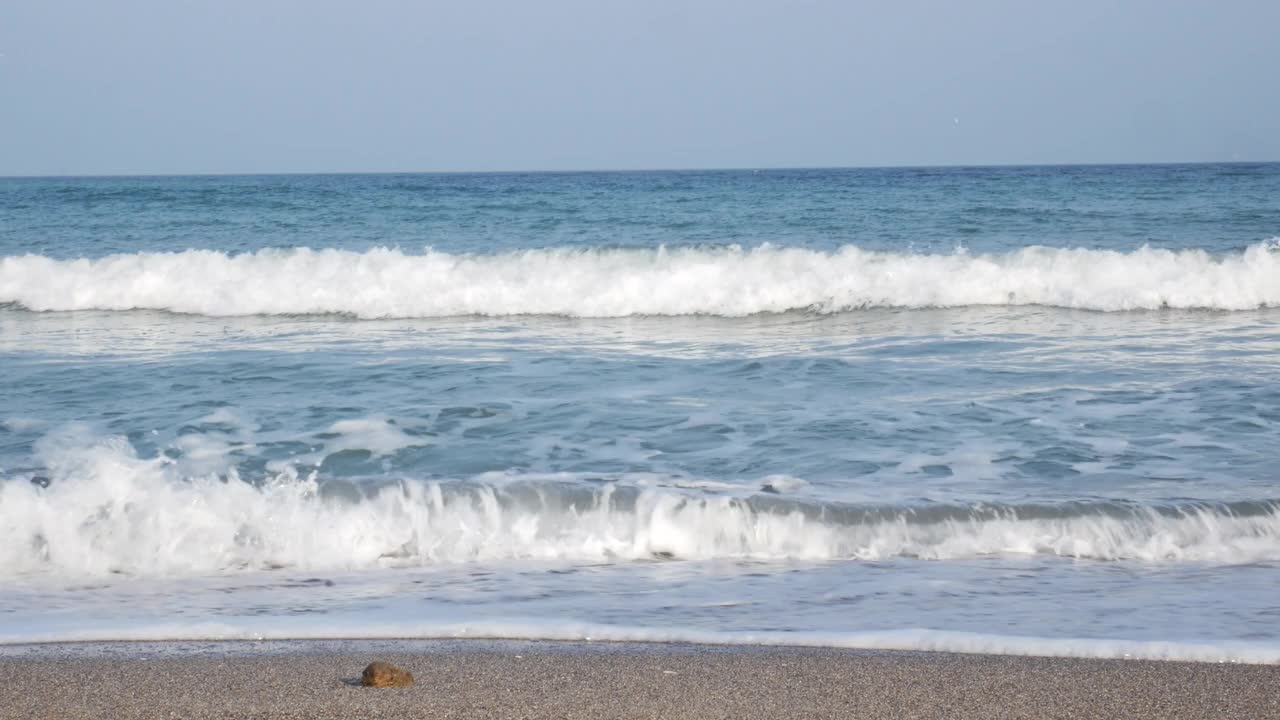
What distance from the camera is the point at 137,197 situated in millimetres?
29281

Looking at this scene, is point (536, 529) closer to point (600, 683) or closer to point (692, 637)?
point (692, 637)

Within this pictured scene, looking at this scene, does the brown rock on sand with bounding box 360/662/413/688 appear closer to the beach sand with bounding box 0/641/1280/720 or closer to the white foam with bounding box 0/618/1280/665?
the beach sand with bounding box 0/641/1280/720

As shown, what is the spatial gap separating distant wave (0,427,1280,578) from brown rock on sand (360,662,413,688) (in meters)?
1.59

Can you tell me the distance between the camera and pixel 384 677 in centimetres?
329

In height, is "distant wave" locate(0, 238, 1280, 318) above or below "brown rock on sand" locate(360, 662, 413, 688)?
above

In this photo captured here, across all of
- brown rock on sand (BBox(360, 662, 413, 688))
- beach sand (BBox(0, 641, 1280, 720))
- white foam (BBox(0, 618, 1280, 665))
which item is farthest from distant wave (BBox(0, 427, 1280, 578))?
brown rock on sand (BBox(360, 662, 413, 688))

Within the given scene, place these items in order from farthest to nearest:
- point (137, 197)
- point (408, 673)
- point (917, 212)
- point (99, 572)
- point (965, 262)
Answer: point (137, 197) < point (917, 212) < point (965, 262) < point (99, 572) < point (408, 673)

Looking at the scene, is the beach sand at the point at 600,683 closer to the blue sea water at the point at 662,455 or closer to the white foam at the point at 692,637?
the white foam at the point at 692,637

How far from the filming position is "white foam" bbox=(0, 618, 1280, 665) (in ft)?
11.7

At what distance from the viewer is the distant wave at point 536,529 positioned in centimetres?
486

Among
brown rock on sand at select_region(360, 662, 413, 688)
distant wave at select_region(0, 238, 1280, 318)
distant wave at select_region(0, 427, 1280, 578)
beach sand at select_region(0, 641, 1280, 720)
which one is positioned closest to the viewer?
beach sand at select_region(0, 641, 1280, 720)

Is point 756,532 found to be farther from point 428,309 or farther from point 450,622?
point 428,309

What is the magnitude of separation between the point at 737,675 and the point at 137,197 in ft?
96.0

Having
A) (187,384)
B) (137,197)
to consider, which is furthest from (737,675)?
(137,197)
